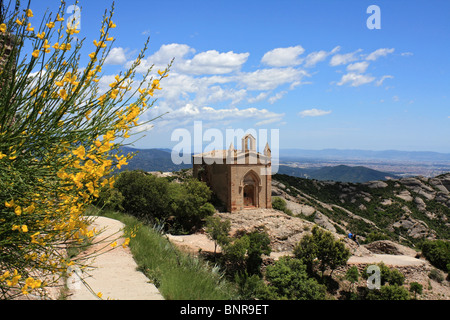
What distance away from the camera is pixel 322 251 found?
23172mm

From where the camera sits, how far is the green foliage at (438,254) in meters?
28.5

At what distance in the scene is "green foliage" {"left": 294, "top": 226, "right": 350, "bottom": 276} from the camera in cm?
2309

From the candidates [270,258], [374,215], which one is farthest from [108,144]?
[374,215]

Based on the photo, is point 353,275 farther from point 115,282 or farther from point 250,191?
point 115,282

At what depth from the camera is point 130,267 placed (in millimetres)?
7168

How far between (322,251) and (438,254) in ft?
44.7

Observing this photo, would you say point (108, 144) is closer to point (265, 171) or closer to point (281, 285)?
point (281, 285)

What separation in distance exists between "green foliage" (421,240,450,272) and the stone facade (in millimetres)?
15491

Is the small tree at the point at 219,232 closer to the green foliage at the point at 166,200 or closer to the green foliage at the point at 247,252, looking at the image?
the green foliage at the point at 247,252

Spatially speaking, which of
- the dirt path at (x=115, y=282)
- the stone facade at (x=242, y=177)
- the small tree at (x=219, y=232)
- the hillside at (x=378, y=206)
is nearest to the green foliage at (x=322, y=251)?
the small tree at (x=219, y=232)

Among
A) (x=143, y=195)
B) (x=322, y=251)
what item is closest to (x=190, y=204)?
(x=143, y=195)

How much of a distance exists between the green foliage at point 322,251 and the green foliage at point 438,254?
38.2ft

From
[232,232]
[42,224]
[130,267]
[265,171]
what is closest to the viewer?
[42,224]

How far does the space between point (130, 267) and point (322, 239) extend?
19173mm
